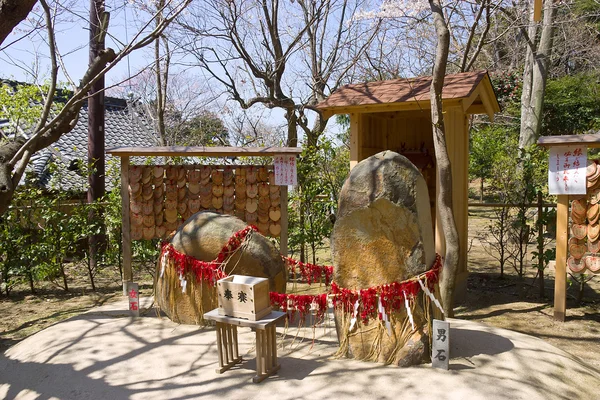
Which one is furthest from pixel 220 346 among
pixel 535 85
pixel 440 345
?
pixel 535 85

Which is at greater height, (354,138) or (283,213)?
(354,138)

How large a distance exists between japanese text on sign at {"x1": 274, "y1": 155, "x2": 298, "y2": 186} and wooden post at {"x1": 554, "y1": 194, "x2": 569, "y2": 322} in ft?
10.7

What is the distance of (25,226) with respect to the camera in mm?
7324

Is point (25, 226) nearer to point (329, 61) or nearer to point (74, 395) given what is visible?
point (74, 395)

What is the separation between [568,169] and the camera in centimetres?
549

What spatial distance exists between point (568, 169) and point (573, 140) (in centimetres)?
33

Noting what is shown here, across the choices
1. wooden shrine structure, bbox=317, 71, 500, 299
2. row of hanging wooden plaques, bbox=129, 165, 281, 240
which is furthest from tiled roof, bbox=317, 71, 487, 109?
row of hanging wooden plaques, bbox=129, 165, 281, 240

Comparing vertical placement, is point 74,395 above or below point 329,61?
below

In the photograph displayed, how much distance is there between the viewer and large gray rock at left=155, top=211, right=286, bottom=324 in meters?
5.22

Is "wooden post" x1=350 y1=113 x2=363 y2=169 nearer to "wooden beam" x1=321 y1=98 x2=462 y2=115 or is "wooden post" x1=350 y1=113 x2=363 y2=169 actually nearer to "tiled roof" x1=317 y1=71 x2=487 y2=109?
"wooden beam" x1=321 y1=98 x2=462 y2=115

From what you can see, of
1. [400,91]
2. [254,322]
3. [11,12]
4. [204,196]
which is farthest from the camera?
[204,196]

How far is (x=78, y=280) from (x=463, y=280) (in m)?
6.22

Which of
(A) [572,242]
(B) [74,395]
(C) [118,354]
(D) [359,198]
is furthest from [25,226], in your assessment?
(A) [572,242]

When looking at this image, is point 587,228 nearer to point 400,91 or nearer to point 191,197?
point 400,91
